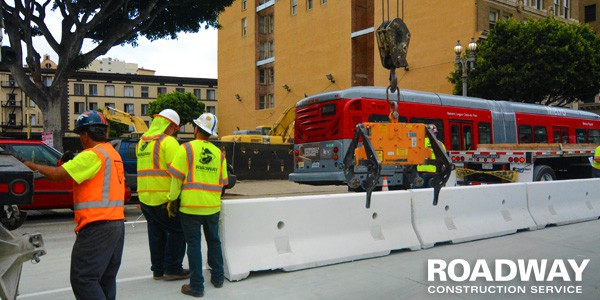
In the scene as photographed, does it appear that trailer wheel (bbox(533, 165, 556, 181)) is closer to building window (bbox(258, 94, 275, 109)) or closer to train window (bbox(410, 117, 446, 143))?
train window (bbox(410, 117, 446, 143))

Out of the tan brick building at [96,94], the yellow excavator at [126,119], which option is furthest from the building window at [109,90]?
the yellow excavator at [126,119]

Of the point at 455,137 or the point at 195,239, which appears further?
the point at 455,137

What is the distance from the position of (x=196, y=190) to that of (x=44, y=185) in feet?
22.6

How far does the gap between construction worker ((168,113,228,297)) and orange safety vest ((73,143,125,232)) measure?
1.25 m

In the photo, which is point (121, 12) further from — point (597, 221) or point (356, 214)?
point (597, 221)

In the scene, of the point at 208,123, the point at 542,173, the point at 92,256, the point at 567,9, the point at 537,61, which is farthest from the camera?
the point at 567,9

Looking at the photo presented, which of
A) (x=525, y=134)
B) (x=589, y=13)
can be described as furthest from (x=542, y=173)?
(x=589, y=13)

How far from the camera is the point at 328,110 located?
49.6ft

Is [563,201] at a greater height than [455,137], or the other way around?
[455,137]

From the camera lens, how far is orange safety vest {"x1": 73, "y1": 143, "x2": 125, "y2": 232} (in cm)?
377

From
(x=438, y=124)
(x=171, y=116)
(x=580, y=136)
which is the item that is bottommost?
(x=171, y=116)

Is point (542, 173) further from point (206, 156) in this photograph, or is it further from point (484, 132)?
point (206, 156)

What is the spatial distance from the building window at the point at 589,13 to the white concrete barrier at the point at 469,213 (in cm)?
4581

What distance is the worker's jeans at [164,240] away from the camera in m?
5.65
